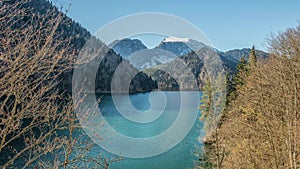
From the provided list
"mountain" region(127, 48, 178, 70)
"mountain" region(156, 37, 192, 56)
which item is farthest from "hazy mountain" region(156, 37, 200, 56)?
"mountain" region(127, 48, 178, 70)

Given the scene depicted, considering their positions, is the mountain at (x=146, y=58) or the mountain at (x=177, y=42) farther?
the mountain at (x=146, y=58)

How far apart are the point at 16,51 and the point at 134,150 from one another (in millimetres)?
17618

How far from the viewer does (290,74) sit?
21.9ft

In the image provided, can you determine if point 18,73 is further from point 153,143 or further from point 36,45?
point 153,143

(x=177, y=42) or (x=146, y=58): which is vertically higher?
(x=177, y=42)

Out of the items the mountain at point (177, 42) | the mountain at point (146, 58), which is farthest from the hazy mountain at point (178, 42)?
the mountain at point (146, 58)

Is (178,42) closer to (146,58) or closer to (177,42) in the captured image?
(177,42)

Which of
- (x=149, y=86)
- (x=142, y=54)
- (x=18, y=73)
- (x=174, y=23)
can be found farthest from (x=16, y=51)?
(x=149, y=86)

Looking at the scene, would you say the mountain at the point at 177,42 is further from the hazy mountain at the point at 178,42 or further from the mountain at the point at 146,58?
the mountain at the point at 146,58

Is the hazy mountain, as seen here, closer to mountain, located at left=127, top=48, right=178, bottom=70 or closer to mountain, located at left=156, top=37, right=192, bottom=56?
mountain, located at left=156, top=37, right=192, bottom=56

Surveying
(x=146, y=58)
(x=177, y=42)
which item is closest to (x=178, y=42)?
(x=177, y=42)

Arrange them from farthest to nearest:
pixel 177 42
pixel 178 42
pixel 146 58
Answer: pixel 178 42, pixel 177 42, pixel 146 58

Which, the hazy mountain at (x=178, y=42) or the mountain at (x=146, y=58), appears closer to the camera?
the hazy mountain at (x=178, y=42)

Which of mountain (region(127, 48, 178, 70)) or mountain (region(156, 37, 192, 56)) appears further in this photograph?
mountain (region(127, 48, 178, 70))
